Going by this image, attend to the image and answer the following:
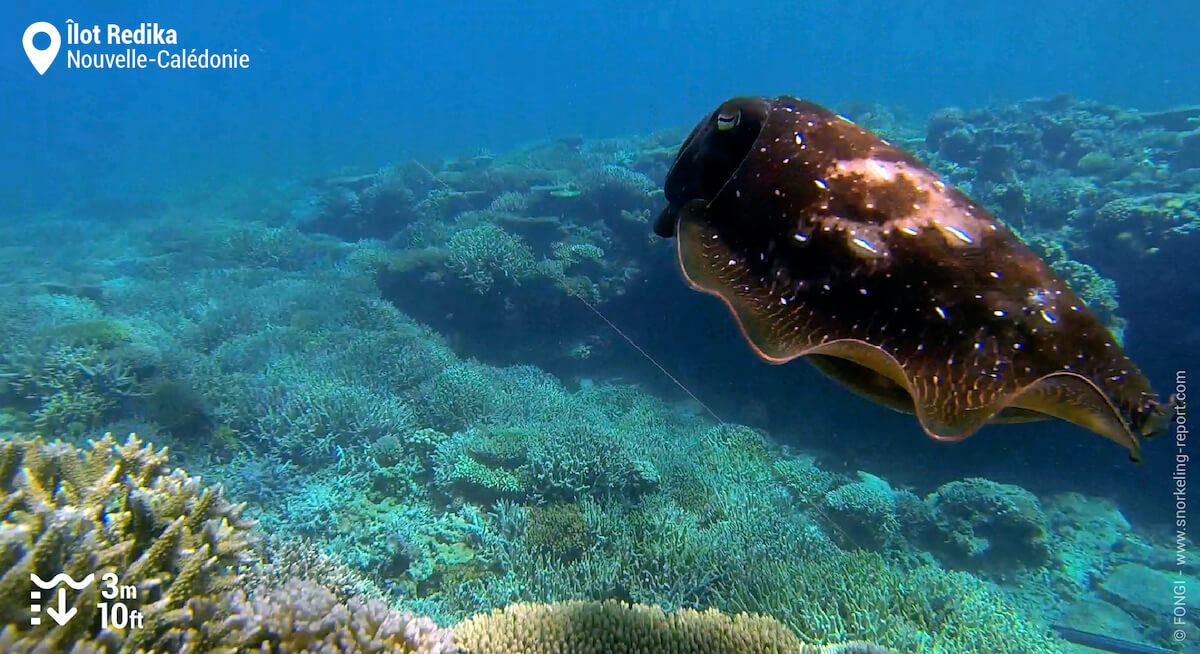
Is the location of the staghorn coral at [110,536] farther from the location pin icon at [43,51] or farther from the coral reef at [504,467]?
the location pin icon at [43,51]

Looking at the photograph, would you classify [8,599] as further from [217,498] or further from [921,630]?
[921,630]

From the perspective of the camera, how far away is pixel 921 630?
4801mm

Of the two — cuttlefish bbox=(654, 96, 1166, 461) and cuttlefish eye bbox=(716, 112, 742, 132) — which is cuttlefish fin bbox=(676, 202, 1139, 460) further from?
cuttlefish eye bbox=(716, 112, 742, 132)

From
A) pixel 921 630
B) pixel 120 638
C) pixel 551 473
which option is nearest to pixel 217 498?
pixel 120 638

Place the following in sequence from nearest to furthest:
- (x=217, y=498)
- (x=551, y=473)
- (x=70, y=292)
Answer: (x=217, y=498) → (x=551, y=473) → (x=70, y=292)

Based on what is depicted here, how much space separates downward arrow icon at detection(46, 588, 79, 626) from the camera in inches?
88.2

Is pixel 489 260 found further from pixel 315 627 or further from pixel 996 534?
pixel 996 534

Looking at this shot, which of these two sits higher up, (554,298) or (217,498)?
(554,298)

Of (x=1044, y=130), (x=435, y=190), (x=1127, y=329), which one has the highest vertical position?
(x=1044, y=130)

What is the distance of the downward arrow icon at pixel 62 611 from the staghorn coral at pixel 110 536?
0.03 metres

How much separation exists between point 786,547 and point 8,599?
5875 millimetres

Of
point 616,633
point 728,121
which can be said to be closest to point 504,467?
point 616,633

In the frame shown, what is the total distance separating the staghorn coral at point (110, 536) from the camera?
7.46 ft

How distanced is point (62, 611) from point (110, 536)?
448 mm
